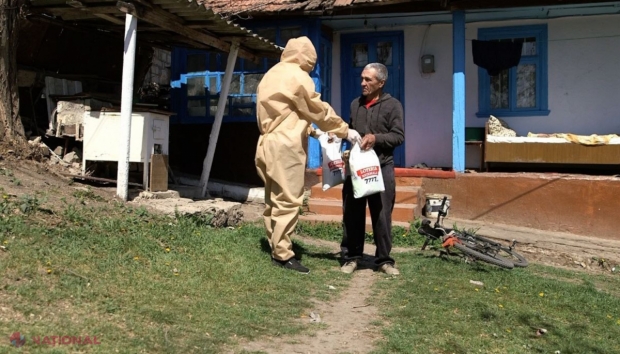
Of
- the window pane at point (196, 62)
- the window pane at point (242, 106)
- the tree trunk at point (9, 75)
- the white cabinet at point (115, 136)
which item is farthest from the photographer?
the window pane at point (196, 62)

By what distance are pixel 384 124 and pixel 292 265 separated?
1484 millimetres

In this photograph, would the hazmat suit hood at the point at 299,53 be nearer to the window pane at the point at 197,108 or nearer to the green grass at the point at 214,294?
the green grass at the point at 214,294

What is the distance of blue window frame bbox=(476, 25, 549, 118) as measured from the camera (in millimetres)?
9594

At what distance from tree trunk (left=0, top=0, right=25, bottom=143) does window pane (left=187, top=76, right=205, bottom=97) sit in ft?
11.6

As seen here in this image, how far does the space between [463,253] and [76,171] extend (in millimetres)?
4872

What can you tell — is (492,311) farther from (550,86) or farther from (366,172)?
(550,86)

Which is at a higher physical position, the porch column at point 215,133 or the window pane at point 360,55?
the window pane at point 360,55

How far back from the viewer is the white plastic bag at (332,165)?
532 cm

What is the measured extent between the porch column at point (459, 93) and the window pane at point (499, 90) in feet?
4.37

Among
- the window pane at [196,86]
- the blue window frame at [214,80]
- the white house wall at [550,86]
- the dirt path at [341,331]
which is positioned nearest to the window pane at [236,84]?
the blue window frame at [214,80]

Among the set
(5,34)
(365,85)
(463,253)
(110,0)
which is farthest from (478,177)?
(5,34)

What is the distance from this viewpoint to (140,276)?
4273 mm

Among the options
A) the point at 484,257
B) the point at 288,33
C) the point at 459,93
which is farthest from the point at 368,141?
the point at 288,33

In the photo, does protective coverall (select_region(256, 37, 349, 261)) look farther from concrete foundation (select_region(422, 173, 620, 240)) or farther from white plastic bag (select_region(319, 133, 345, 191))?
concrete foundation (select_region(422, 173, 620, 240))
